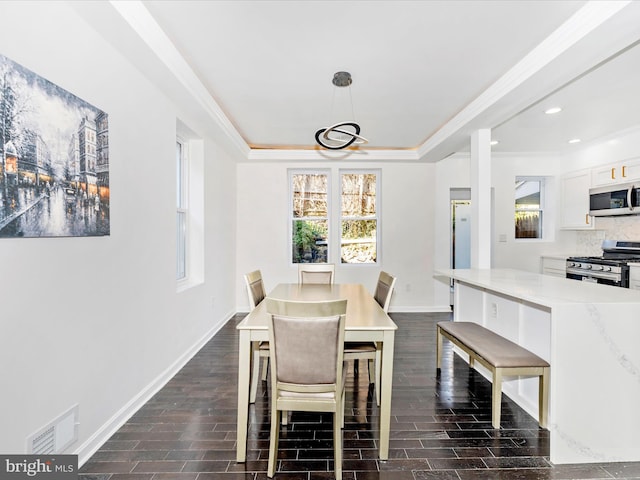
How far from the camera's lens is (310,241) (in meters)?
5.66

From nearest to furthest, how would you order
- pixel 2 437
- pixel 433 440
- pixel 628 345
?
pixel 2 437, pixel 628 345, pixel 433 440

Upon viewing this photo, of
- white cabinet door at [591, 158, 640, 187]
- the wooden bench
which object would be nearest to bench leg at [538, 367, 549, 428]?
the wooden bench

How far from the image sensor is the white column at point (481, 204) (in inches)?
147

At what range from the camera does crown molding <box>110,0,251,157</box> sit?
74.7 inches

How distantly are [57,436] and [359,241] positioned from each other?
4552 mm

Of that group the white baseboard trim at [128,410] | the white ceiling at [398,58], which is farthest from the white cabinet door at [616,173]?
the white baseboard trim at [128,410]

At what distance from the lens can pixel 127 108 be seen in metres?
2.34

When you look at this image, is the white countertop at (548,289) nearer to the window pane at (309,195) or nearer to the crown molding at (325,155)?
the crown molding at (325,155)

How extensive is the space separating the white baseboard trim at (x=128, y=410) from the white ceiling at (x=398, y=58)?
2370 millimetres

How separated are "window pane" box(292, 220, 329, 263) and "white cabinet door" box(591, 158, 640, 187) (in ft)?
13.3

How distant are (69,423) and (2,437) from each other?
377 mm

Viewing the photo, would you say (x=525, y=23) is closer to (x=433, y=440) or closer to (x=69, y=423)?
(x=433, y=440)

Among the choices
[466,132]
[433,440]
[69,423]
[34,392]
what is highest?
[466,132]

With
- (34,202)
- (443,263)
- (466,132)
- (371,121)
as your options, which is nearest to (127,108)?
(34,202)
